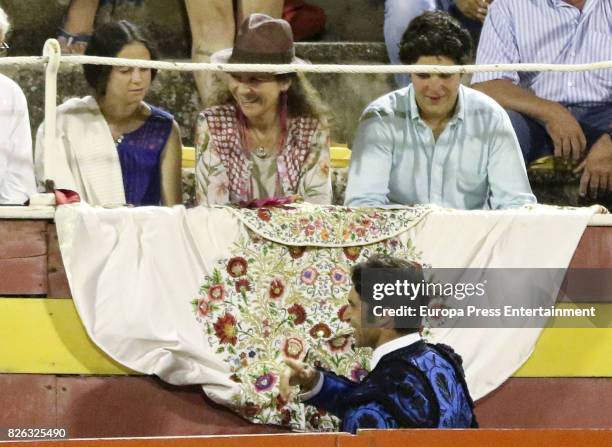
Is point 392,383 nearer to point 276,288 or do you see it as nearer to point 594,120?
point 276,288

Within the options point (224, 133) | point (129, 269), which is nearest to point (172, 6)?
point (224, 133)

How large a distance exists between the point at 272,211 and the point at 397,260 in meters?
0.36

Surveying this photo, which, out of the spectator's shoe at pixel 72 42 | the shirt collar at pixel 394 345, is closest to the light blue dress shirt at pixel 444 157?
the shirt collar at pixel 394 345

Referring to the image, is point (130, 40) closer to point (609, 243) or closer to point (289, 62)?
point (289, 62)

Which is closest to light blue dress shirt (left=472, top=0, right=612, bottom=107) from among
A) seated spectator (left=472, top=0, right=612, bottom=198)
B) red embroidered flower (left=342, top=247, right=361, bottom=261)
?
seated spectator (left=472, top=0, right=612, bottom=198)

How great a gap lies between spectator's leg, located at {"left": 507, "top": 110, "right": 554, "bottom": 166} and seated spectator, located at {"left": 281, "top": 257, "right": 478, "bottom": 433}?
108 centimetres

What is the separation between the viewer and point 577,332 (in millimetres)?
5004

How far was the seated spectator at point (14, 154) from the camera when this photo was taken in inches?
197

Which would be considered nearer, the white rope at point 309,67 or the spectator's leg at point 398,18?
the white rope at point 309,67

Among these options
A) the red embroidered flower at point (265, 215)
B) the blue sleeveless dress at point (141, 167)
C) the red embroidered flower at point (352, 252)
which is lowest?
the red embroidered flower at point (352, 252)

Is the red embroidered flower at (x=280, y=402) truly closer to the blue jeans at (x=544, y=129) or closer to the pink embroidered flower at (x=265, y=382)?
the pink embroidered flower at (x=265, y=382)

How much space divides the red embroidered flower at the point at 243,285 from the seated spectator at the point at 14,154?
63 centimetres

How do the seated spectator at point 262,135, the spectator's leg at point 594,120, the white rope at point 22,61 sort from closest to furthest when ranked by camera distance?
the white rope at point 22,61, the seated spectator at point 262,135, the spectator's leg at point 594,120

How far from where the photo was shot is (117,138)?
518 centimetres
